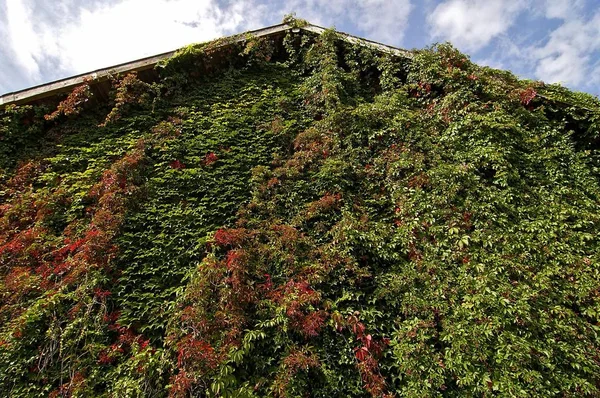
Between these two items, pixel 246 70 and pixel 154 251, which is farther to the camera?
pixel 246 70

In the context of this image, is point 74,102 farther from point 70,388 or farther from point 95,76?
point 70,388

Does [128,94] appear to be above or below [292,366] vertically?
above

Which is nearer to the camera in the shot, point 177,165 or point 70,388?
point 70,388

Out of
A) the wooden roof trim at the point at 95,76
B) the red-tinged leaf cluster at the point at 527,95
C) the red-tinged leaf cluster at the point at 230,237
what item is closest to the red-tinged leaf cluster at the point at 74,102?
the wooden roof trim at the point at 95,76

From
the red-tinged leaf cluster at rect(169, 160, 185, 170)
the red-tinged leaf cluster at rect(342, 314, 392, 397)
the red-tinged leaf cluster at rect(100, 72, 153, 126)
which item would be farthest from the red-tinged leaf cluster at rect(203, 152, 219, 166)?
the red-tinged leaf cluster at rect(342, 314, 392, 397)

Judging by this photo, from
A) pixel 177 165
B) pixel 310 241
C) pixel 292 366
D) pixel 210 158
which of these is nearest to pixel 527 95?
pixel 310 241

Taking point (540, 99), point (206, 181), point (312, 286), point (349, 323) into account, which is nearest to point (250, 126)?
point (206, 181)

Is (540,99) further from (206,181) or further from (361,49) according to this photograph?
(206,181)

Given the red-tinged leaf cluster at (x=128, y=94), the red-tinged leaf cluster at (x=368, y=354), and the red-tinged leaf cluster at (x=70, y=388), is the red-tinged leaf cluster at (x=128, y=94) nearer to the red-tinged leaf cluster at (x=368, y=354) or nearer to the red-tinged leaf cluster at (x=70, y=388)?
the red-tinged leaf cluster at (x=70, y=388)

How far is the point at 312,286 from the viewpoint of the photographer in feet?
15.7

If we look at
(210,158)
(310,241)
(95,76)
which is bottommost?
(310,241)

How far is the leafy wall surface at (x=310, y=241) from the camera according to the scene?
164 inches

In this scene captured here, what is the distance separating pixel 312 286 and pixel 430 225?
2013 millimetres

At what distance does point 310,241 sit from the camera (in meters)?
5.32
